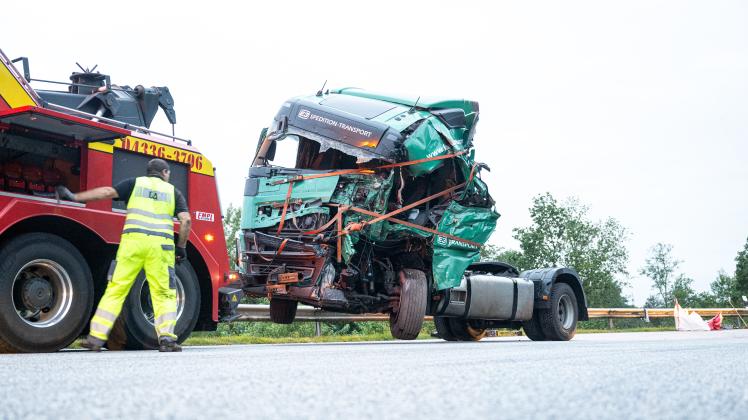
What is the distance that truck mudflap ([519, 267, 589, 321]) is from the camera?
12.3 meters

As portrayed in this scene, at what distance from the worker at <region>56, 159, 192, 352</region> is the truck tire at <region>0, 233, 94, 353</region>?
239mm

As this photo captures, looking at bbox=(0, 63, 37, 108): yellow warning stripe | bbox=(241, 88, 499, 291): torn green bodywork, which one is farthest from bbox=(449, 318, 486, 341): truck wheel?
bbox=(0, 63, 37, 108): yellow warning stripe

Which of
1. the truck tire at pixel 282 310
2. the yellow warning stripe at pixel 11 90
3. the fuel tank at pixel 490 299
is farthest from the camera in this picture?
the fuel tank at pixel 490 299

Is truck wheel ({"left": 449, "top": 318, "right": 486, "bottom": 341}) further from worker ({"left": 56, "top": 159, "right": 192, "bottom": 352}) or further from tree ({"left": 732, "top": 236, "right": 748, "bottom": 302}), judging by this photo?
tree ({"left": 732, "top": 236, "right": 748, "bottom": 302})

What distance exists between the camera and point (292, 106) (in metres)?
10.2

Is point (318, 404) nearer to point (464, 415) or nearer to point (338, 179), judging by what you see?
point (464, 415)

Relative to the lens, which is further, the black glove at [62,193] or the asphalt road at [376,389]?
the black glove at [62,193]

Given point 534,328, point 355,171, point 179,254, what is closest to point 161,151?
point 179,254

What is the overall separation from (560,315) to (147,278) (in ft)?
23.9

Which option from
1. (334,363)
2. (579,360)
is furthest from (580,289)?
(334,363)

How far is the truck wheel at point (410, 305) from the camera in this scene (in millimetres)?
9688

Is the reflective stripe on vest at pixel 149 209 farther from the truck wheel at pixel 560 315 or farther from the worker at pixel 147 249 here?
the truck wheel at pixel 560 315

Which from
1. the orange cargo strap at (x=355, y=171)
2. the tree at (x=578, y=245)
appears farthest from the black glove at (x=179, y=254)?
the tree at (x=578, y=245)

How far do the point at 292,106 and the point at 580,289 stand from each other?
553 centimetres
